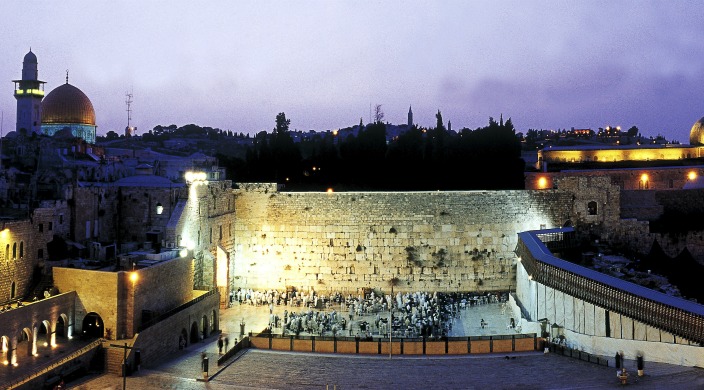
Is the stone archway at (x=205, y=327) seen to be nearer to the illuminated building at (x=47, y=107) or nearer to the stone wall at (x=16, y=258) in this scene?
the stone wall at (x=16, y=258)

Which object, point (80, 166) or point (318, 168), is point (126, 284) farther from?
point (318, 168)

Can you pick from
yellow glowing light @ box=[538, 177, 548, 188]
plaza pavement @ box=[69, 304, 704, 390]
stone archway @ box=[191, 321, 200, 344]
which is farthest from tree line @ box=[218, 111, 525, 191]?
plaza pavement @ box=[69, 304, 704, 390]

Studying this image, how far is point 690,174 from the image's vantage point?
3650cm

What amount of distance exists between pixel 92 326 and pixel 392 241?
43.9ft

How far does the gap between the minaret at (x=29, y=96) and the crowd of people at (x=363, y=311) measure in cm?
2411

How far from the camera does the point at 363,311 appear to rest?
81.0ft

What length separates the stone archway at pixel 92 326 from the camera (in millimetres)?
17922

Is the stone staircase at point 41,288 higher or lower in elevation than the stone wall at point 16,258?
lower

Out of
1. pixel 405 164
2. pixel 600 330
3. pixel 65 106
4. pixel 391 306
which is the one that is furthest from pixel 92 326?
pixel 65 106

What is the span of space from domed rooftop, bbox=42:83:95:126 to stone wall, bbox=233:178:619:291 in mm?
21866

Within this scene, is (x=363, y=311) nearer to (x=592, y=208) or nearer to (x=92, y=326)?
(x=92, y=326)

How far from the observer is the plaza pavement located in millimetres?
14484

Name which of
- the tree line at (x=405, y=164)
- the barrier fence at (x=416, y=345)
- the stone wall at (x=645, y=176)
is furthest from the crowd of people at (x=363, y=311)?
the stone wall at (x=645, y=176)

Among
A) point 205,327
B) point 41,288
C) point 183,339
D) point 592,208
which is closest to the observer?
point 41,288
